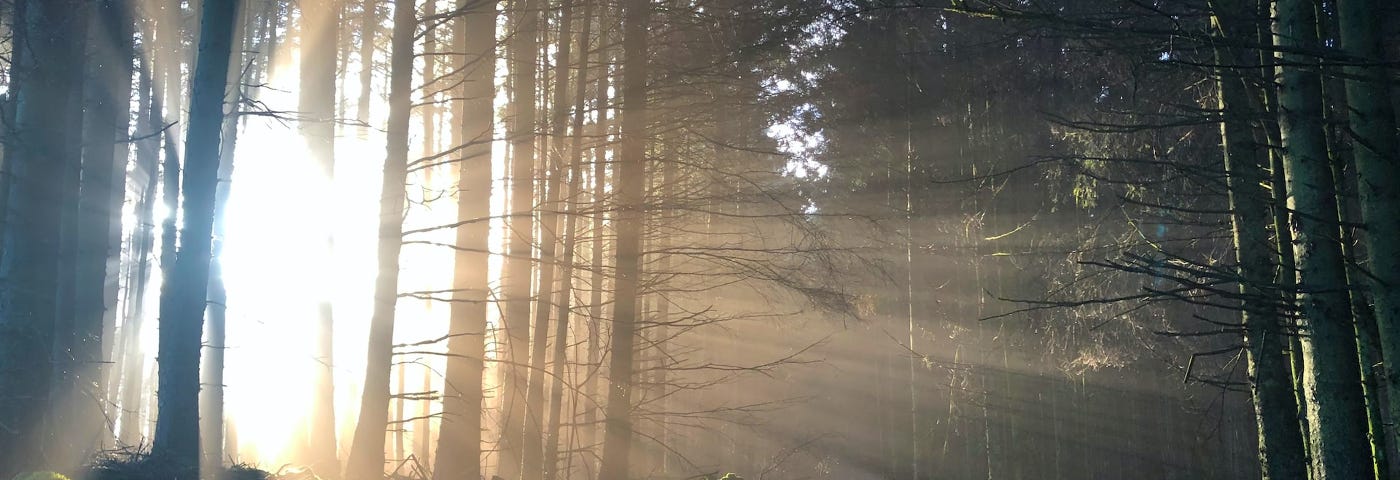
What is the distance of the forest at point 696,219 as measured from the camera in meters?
5.44

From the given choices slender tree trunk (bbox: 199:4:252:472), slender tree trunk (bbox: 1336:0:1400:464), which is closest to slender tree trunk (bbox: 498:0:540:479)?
slender tree trunk (bbox: 199:4:252:472)

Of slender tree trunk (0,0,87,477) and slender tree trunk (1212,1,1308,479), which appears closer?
slender tree trunk (1212,1,1308,479)

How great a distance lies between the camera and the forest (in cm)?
544

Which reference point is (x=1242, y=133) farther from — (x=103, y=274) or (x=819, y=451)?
(x=819, y=451)

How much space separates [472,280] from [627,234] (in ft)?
5.45

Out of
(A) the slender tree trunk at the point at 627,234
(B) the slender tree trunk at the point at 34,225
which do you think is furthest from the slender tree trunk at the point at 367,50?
(A) the slender tree trunk at the point at 627,234

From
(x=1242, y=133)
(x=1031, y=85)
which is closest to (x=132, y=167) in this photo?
(x=1031, y=85)

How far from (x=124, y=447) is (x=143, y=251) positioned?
18.6 meters

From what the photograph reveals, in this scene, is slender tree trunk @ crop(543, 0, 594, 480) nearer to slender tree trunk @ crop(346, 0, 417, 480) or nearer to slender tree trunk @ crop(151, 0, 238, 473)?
slender tree trunk @ crop(346, 0, 417, 480)

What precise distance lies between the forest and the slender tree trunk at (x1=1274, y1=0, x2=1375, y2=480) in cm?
2

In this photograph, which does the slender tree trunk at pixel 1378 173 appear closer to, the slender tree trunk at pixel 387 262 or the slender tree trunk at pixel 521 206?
the slender tree trunk at pixel 521 206

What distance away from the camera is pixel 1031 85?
485 inches

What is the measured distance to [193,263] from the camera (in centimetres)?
671

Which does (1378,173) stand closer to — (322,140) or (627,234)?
(627,234)
